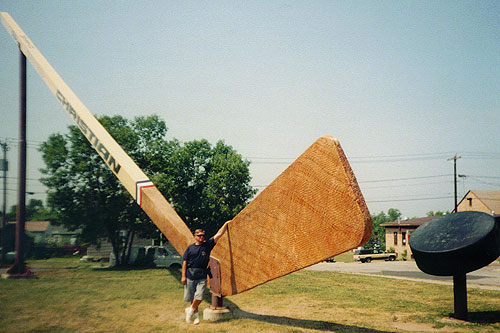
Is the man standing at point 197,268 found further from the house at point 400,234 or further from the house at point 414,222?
the house at point 400,234

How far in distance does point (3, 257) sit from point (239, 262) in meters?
8.44

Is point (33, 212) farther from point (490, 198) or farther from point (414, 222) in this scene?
point (490, 198)

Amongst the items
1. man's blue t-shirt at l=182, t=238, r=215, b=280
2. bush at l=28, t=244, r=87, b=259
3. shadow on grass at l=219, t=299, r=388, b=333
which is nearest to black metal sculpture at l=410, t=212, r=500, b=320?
shadow on grass at l=219, t=299, r=388, b=333

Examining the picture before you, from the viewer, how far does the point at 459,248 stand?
15.6 feet

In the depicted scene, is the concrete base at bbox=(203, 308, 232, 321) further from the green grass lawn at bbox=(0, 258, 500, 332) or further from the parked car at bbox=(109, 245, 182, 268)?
the parked car at bbox=(109, 245, 182, 268)

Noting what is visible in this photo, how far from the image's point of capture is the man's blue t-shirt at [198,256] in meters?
4.48

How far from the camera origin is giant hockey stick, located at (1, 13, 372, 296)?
281cm

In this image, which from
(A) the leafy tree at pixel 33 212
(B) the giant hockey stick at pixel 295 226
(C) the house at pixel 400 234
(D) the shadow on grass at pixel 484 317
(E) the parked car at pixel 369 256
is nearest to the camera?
(B) the giant hockey stick at pixel 295 226

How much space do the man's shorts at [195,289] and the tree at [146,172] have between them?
11364 mm

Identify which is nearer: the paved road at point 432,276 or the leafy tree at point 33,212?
the leafy tree at point 33,212

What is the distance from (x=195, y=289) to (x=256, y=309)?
1.53 metres

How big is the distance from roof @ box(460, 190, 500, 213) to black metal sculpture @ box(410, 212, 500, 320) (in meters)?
33.7

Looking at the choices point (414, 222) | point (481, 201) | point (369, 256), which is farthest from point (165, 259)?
point (481, 201)

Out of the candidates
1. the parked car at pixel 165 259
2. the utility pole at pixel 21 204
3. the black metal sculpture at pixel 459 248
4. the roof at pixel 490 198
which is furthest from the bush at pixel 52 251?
the roof at pixel 490 198
